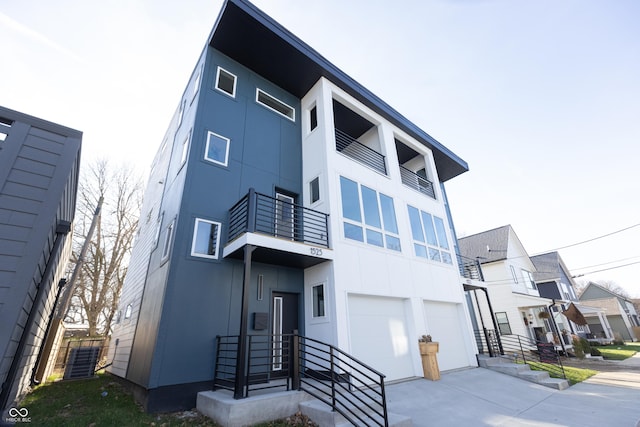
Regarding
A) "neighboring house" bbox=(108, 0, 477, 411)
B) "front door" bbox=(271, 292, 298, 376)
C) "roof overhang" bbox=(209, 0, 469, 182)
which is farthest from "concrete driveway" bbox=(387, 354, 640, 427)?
"roof overhang" bbox=(209, 0, 469, 182)

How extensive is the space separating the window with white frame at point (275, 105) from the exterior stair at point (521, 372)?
11.4m

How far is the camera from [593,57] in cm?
951

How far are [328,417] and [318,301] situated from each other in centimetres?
329

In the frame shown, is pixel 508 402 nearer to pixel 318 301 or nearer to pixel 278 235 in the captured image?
pixel 318 301

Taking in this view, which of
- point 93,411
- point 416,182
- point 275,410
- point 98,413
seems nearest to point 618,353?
point 416,182

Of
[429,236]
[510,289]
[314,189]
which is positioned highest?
[314,189]

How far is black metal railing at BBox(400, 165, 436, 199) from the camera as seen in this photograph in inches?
476

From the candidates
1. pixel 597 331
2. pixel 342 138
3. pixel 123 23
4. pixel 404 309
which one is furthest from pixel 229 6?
pixel 597 331

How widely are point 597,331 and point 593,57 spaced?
3486 centimetres

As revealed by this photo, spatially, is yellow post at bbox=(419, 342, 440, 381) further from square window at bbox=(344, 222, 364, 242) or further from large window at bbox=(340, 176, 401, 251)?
square window at bbox=(344, 222, 364, 242)

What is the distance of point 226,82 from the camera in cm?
934

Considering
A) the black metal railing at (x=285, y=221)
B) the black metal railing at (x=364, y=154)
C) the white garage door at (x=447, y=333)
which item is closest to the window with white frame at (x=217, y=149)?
the black metal railing at (x=285, y=221)

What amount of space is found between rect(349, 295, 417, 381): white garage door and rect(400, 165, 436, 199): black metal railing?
19.0 feet

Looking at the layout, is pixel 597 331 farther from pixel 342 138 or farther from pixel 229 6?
pixel 229 6
